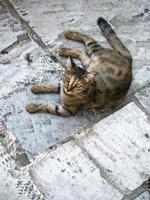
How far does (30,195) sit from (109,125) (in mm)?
787

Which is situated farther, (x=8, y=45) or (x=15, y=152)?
(x=8, y=45)

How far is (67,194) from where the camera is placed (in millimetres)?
3242

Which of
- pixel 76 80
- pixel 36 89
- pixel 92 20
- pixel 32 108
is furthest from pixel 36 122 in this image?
pixel 92 20

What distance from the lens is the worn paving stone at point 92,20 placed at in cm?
407

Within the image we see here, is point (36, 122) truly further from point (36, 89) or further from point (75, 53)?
point (75, 53)

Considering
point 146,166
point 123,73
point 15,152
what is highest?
point 123,73

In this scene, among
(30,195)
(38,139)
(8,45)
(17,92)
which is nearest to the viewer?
(30,195)

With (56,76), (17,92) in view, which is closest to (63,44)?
(56,76)

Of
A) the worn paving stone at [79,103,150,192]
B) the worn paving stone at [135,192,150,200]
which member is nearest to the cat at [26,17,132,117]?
the worn paving stone at [79,103,150,192]

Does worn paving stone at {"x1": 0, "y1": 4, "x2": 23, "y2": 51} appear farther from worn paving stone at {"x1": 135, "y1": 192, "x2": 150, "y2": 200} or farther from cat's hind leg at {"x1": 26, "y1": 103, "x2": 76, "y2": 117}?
worn paving stone at {"x1": 135, "y1": 192, "x2": 150, "y2": 200}

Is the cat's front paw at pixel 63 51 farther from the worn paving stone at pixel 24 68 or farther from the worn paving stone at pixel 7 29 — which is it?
the worn paving stone at pixel 7 29

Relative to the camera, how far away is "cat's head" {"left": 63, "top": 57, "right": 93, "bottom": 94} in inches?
132

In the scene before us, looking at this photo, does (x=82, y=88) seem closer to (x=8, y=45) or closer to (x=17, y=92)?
(x=17, y=92)

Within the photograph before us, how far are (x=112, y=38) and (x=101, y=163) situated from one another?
1102 millimetres
